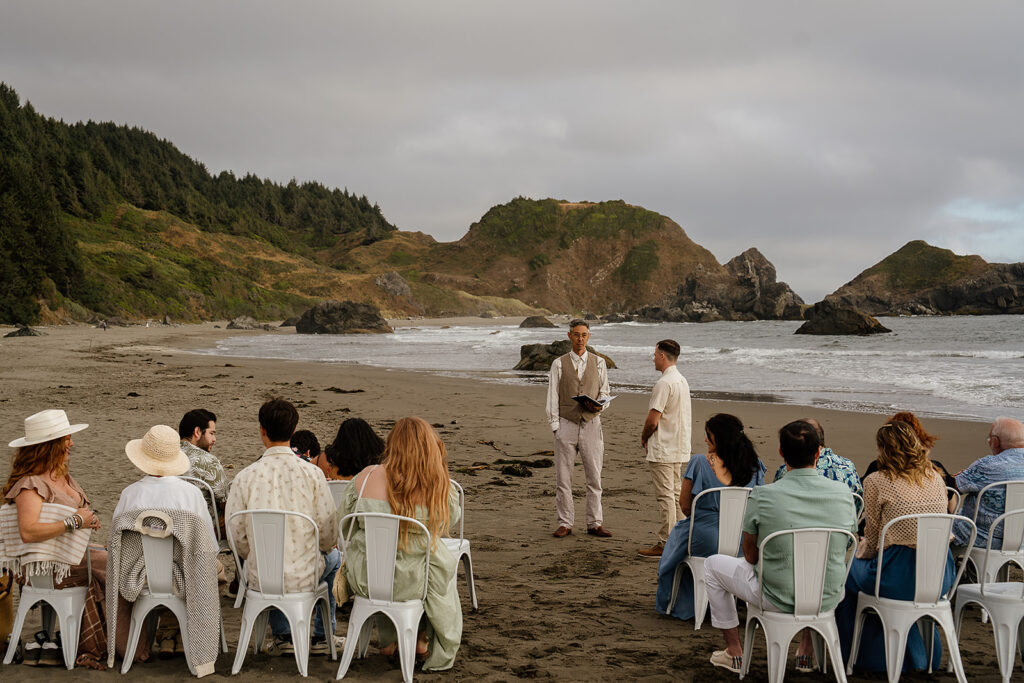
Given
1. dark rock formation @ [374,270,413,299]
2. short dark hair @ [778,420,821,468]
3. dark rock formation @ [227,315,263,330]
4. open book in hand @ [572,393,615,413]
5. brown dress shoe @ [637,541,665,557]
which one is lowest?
brown dress shoe @ [637,541,665,557]

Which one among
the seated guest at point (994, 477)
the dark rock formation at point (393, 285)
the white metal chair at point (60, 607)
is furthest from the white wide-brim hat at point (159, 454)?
the dark rock formation at point (393, 285)

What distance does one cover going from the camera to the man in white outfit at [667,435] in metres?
6.23

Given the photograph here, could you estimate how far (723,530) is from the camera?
178 inches

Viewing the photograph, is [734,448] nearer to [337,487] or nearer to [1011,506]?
[1011,506]

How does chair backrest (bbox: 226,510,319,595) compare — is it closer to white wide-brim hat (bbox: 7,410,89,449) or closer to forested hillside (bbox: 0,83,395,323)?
white wide-brim hat (bbox: 7,410,89,449)

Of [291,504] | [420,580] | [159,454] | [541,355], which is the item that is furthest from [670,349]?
[541,355]

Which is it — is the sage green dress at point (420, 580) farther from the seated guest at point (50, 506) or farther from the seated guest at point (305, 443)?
the seated guest at point (305, 443)

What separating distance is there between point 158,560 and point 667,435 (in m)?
4.00

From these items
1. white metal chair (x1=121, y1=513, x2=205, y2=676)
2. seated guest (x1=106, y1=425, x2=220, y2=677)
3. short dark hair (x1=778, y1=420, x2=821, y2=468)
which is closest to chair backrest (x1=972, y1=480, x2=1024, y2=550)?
short dark hair (x1=778, y1=420, x2=821, y2=468)

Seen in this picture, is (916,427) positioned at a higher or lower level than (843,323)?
lower

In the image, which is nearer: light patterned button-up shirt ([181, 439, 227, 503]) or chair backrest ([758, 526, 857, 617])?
chair backrest ([758, 526, 857, 617])

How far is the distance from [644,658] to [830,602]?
106 centimetres

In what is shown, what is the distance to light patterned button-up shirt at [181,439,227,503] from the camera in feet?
16.3

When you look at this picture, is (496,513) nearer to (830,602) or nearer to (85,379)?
(830,602)
